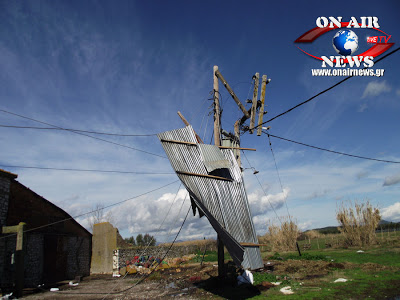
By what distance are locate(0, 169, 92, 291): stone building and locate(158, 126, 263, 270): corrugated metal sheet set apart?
22.3ft

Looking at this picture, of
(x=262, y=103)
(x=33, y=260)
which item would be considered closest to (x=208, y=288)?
(x=262, y=103)

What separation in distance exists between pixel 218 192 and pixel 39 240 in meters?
14.2

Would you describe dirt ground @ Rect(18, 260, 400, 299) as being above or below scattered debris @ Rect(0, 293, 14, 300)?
below

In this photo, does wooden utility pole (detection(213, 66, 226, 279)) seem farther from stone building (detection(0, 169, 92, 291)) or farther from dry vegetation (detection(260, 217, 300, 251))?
dry vegetation (detection(260, 217, 300, 251))

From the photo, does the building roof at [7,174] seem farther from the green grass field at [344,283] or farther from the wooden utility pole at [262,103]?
the green grass field at [344,283]

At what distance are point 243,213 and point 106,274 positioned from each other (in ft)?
52.6

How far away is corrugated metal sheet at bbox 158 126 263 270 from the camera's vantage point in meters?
8.86

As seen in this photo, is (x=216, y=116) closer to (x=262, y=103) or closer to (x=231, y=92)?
(x=231, y=92)

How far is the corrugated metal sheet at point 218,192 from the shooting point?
8859mm

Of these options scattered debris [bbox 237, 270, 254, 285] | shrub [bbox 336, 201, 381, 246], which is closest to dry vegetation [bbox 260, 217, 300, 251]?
shrub [bbox 336, 201, 381, 246]

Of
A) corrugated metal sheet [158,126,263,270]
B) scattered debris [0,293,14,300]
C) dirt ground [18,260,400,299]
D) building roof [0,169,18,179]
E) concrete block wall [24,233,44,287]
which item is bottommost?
dirt ground [18,260,400,299]

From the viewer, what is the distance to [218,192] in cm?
957

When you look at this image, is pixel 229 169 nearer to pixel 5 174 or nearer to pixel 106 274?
pixel 5 174

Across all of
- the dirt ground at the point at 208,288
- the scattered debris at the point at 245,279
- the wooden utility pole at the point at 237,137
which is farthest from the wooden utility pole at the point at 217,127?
the wooden utility pole at the point at 237,137
